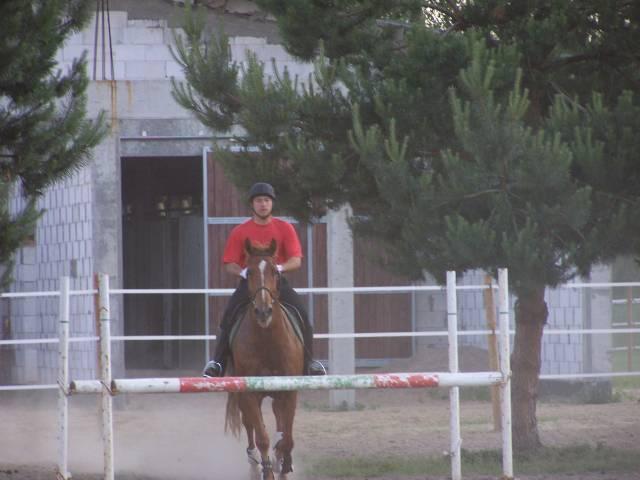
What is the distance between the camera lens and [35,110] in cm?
861

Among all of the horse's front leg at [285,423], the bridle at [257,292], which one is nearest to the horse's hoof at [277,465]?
the horse's front leg at [285,423]

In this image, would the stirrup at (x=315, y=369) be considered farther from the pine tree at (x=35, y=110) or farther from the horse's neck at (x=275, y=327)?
the pine tree at (x=35, y=110)

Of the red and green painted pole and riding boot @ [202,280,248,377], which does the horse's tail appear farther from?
the red and green painted pole

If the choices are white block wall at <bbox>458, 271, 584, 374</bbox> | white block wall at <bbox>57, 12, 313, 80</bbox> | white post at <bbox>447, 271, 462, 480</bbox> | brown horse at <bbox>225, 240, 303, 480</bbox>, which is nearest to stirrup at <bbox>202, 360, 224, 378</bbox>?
brown horse at <bbox>225, 240, 303, 480</bbox>

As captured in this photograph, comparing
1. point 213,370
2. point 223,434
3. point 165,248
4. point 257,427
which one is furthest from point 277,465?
point 165,248

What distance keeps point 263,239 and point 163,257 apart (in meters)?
11.9

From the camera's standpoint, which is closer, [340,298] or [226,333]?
[226,333]

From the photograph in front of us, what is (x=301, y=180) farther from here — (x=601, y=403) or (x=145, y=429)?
(x=601, y=403)

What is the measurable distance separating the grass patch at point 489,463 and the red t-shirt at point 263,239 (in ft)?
8.02

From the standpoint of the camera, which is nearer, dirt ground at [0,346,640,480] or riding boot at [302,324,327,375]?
riding boot at [302,324,327,375]

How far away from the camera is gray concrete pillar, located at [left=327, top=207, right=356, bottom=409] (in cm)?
1560

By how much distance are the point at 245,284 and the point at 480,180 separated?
6.99 ft

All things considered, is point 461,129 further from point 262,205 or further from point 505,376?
point 505,376

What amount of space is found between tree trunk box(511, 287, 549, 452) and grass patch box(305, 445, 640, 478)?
0.67 ft
